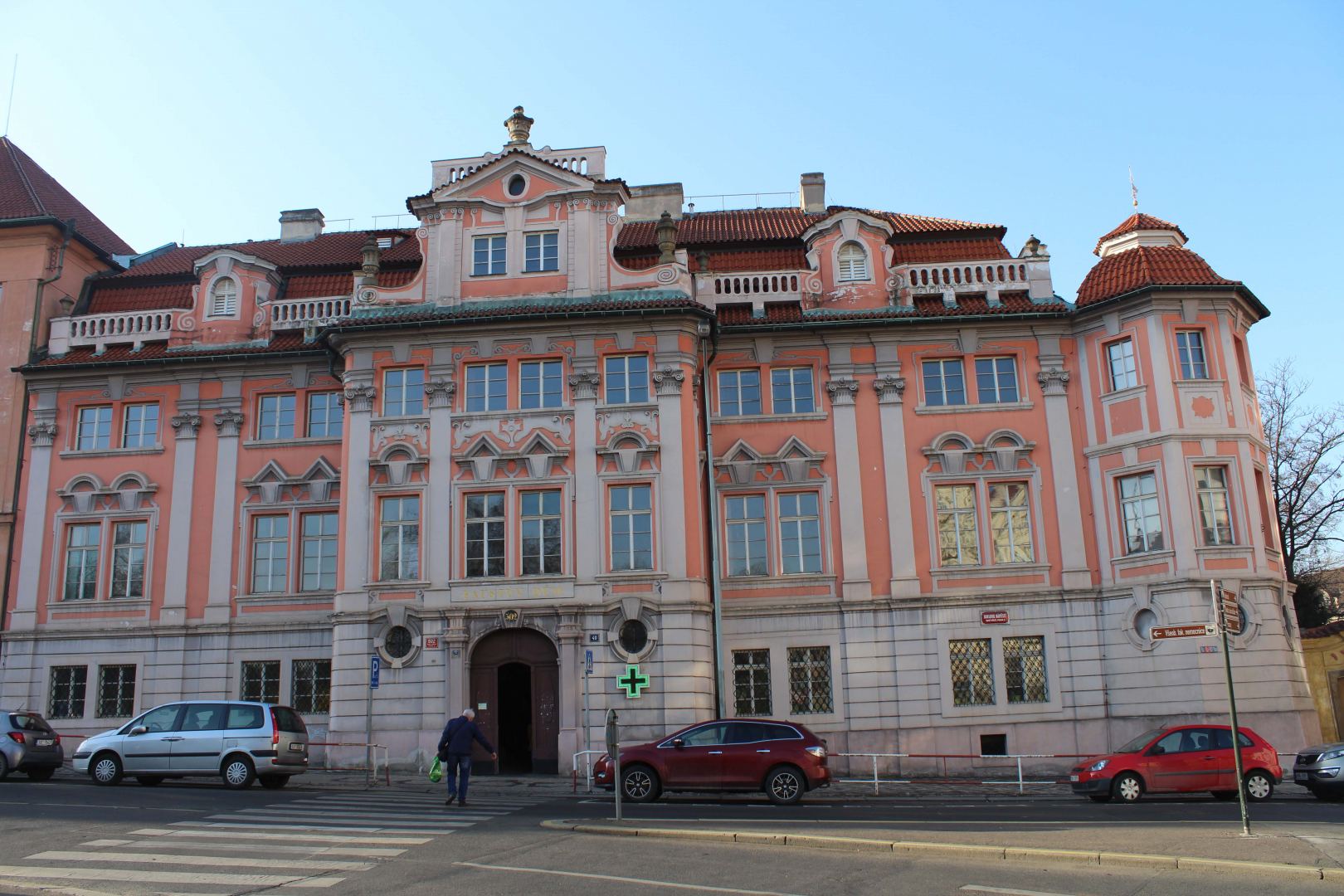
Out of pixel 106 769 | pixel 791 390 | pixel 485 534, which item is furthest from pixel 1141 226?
pixel 106 769

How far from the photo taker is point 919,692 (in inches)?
1160

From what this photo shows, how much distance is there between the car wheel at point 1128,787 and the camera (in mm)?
21828

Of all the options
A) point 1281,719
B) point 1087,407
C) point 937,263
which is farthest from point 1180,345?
point 1281,719

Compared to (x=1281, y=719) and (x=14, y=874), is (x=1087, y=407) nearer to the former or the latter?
(x=1281, y=719)

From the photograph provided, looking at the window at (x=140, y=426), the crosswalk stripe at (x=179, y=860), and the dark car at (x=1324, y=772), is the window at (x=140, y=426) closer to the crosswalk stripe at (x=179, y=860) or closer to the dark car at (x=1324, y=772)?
the crosswalk stripe at (x=179, y=860)

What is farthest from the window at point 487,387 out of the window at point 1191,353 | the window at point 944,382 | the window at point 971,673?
the window at point 1191,353

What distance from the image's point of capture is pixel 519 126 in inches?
1278

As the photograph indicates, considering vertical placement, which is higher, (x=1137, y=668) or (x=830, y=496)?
(x=830, y=496)

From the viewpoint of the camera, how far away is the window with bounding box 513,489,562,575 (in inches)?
1137

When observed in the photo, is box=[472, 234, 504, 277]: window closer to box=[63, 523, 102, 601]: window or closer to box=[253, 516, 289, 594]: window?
box=[253, 516, 289, 594]: window

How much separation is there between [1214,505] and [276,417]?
24.6 metres

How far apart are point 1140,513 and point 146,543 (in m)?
26.1

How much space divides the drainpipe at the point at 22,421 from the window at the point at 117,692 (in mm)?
2789

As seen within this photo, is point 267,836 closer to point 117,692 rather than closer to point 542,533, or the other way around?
point 542,533
